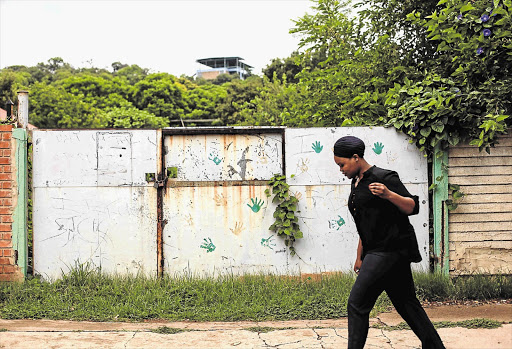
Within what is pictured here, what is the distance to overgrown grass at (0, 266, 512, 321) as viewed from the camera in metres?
5.46

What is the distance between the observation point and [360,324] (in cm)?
355

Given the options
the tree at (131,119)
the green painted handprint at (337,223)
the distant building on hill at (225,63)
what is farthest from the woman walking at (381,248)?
the distant building on hill at (225,63)

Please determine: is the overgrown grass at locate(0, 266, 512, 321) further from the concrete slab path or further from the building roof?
the building roof

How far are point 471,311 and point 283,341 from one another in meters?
2.20

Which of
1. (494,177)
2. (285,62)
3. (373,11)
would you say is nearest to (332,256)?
(494,177)

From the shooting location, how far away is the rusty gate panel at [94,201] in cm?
618

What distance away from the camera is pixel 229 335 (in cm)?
486

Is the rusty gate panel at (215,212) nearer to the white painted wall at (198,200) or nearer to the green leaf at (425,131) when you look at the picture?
Result: the white painted wall at (198,200)

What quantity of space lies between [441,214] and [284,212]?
183cm

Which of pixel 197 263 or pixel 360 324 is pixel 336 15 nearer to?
pixel 197 263

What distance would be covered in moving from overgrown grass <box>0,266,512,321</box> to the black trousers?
1868mm

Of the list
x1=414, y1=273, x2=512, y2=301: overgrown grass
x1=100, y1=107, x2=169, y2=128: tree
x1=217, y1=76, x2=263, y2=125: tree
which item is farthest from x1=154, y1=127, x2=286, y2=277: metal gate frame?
x1=100, y1=107, x2=169, y2=128: tree

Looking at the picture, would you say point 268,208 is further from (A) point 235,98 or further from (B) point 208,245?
(A) point 235,98

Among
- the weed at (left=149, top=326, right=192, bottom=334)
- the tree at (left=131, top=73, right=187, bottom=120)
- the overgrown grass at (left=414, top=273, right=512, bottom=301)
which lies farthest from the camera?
the tree at (left=131, top=73, right=187, bottom=120)
